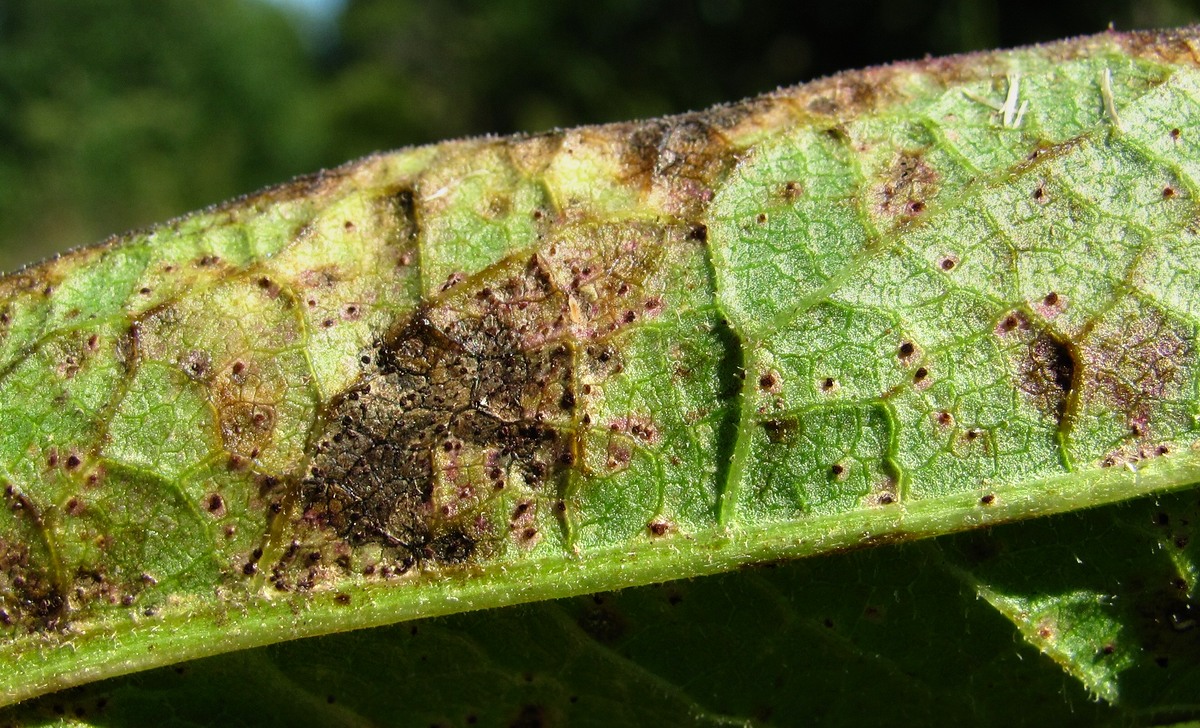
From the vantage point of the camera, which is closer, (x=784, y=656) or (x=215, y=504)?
(x=215, y=504)

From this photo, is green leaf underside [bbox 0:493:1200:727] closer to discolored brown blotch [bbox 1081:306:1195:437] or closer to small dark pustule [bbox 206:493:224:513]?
discolored brown blotch [bbox 1081:306:1195:437]

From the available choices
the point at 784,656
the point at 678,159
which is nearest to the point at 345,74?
the point at 678,159

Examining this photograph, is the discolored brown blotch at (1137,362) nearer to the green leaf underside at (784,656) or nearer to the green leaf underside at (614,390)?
the green leaf underside at (614,390)

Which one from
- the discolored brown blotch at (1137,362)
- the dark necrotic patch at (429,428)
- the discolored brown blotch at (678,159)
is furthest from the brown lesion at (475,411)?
the discolored brown blotch at (1137,362)

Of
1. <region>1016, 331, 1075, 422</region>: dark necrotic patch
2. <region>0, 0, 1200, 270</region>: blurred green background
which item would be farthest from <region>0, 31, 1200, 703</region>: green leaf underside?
<region>0, 0, 1200, 270</region>: blurred green background

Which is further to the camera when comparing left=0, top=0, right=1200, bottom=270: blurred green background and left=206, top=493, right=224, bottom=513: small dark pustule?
left=0, top=0, right=1200, bottom=270: blurred green background

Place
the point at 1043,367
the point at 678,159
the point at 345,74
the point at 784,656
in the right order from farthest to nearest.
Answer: the point at 345,74
the point at 678,159
the point at 784,656
the point at 1043,367

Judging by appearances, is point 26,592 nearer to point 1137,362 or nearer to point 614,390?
point 614,390
